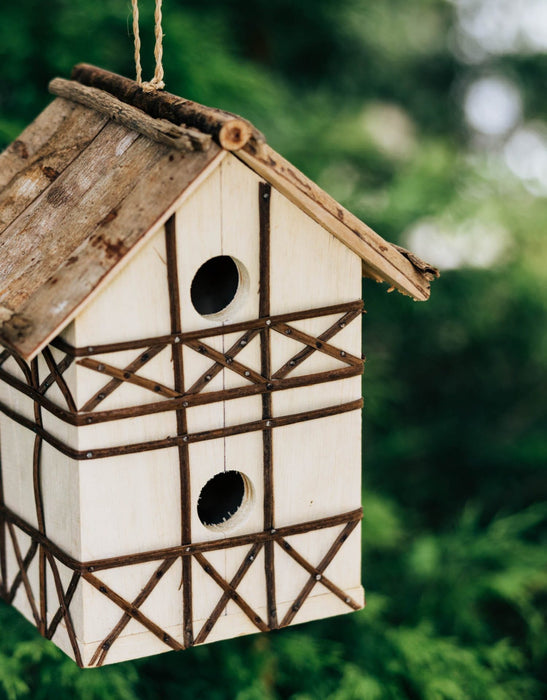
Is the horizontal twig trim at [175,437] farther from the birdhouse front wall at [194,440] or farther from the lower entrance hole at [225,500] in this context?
the lower entrance hole at [225,500]

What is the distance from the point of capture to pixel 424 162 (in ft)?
32.9

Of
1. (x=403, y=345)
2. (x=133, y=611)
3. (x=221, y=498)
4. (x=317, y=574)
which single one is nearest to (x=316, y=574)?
(x=317, y=574)

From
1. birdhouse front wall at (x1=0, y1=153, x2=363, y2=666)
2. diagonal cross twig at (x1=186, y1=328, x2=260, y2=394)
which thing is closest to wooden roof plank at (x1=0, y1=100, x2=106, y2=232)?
birdhouse front wall at (x1=0, y1=153, x2=363, y2=666)

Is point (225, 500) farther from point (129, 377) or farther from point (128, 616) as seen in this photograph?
point (129, 377)

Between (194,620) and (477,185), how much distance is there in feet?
24.2

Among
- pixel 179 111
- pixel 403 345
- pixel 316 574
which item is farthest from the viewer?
pixel 403 345

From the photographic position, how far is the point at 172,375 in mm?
3340

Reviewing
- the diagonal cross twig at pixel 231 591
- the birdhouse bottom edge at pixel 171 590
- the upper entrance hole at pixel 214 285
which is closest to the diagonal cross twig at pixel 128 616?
the birdhouse bottom edge at pixel 171 590

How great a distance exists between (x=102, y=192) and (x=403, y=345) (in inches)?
307

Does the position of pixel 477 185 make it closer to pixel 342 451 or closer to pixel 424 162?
pixel 424 162

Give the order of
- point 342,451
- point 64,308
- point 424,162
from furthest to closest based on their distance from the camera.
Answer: point 424,162
point 342,451
point 64,308

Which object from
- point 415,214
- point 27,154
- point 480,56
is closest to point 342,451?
point 27,154

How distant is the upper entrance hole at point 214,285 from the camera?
3.74 metres

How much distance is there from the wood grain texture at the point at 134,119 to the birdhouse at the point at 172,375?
0.04 feet
